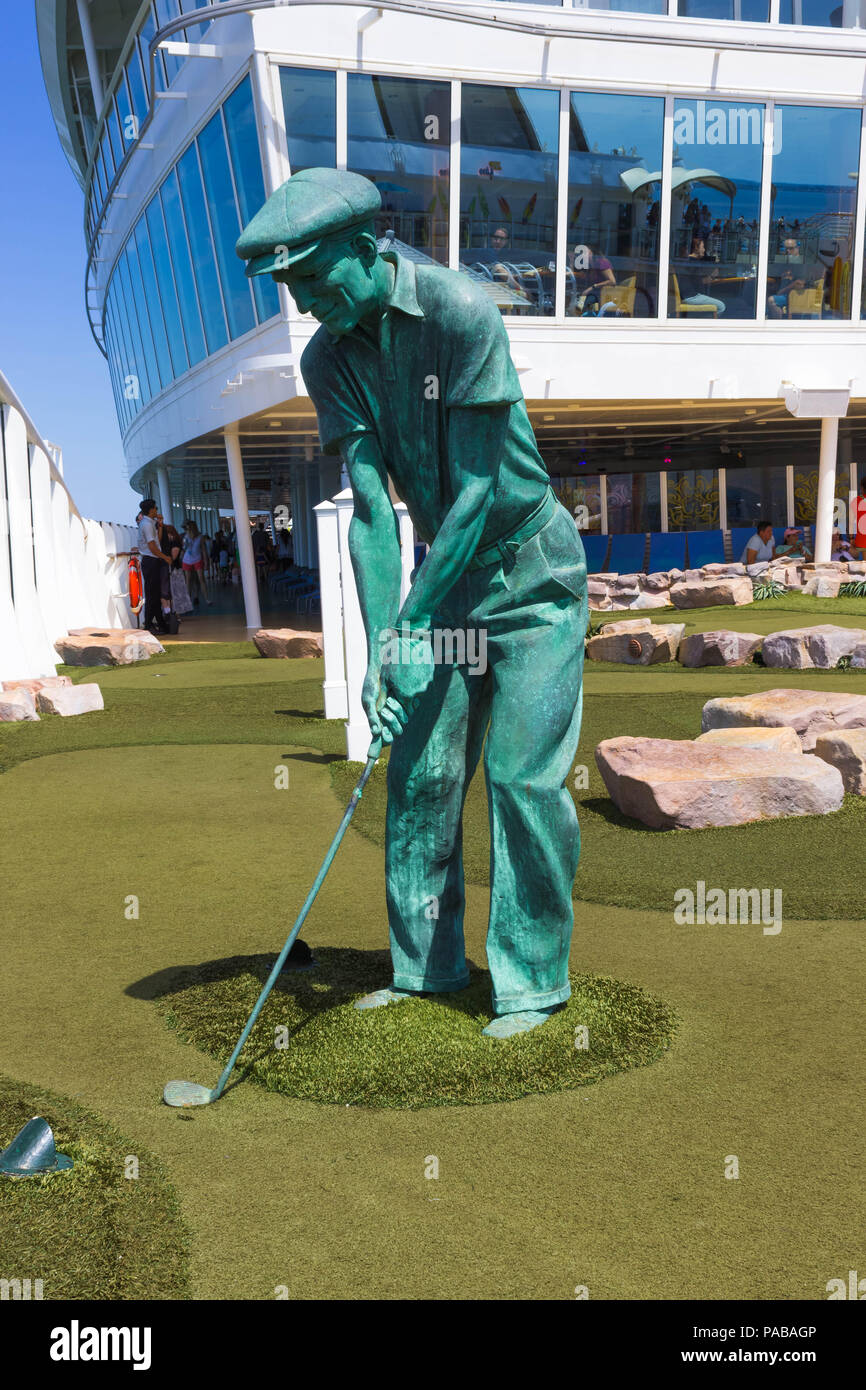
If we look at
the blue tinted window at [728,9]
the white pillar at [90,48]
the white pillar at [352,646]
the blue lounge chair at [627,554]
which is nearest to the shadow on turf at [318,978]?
the white pillar at [352,646]

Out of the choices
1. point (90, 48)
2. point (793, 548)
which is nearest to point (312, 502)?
point (90, 48)

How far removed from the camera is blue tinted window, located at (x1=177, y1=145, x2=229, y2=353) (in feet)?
60.8

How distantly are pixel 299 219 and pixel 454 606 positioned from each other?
1.06 m

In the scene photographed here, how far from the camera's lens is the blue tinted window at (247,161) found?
15.2 metres

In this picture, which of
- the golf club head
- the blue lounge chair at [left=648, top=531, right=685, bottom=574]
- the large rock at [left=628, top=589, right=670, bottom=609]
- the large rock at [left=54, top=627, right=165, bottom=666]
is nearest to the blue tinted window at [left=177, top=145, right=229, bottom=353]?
the large rock at [left=54, top=627, right=165, bottom=666]

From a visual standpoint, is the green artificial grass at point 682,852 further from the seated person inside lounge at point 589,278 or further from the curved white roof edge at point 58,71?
the curved white roof edge at point 58,71

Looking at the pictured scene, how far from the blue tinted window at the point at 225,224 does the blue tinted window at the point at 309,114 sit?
192cm

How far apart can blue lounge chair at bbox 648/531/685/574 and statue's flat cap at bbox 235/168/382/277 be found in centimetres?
2099

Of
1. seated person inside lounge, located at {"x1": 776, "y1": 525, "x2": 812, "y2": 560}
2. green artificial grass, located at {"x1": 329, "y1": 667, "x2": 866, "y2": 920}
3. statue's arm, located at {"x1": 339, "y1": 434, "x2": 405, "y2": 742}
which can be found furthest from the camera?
seated person inside lounge, located at {"x1": 776, "y1": 525, "x2": 812, "y2": 560}

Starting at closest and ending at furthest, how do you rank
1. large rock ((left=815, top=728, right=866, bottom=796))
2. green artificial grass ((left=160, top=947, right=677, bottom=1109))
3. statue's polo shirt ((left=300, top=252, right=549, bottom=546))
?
statue's polo shirt ((left=300, top=252, right=549, bottom=546)), green artificial grass ((left=160, top=947, right=677, bottom=1109)), large rock ((left=815, top=728, right=866, bottom=796))

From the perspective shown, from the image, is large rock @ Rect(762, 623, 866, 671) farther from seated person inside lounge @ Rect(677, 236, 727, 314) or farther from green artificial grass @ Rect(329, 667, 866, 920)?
seated person inside lounge @ Rect(677, 236, 727, 314)

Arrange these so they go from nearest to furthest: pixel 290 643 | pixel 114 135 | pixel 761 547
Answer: pixel 290 643 → pixel 761 547 → pixel 114 135

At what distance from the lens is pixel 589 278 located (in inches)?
656

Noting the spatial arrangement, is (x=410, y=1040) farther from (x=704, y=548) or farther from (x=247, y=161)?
(x=704, y=548)
